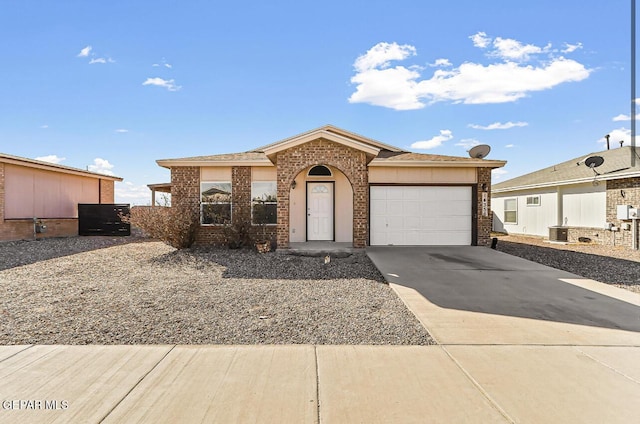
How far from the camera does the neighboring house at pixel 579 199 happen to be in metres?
14.0

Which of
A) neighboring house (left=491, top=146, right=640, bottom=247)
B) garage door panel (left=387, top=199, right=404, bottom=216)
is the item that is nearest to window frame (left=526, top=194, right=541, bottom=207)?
neighboring house (left=491, top=146, right=640, bottom=247)

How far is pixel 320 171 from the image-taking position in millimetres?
13109

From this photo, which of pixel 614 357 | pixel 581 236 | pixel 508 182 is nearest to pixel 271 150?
pixel 614 357

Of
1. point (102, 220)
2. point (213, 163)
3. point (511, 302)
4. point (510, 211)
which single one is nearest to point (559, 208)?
point (510, 211)

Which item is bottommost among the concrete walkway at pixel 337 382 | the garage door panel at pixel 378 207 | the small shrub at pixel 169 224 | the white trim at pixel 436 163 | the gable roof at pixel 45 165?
the concrete walkway at pixel 337 382

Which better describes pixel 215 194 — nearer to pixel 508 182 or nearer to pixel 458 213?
pixel 458 213

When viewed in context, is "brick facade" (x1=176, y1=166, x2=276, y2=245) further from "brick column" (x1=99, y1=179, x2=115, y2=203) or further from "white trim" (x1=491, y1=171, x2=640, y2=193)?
"white trim" (x1=491, y1=171, x2=640, y2=193)

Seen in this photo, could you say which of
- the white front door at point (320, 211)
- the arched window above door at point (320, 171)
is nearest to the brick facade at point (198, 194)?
the white front door at point (320, 211)

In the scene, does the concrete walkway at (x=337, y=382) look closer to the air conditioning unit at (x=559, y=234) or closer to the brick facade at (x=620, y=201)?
the brick facade at (x=620, y=201)

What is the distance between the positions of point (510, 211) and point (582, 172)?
16.3 ft

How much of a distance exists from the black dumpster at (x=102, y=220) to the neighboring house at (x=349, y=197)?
22.1ft

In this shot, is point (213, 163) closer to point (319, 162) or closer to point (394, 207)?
point (319, 162)

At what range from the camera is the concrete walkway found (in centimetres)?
291

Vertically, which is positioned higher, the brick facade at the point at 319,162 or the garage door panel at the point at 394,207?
the brick facade at the point at 319,162
